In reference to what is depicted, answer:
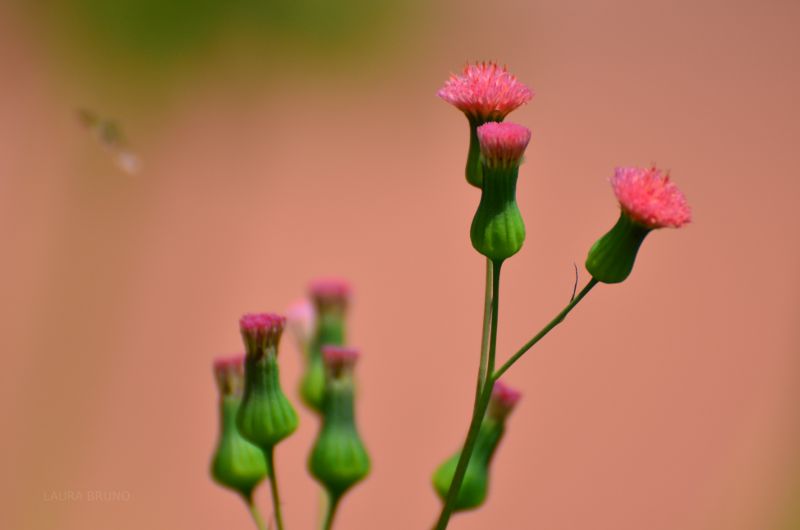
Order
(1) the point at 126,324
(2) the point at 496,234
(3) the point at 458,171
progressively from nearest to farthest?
(2) the point at 496,234 → (1) the point at 126,324 → (3) the point at 458,171

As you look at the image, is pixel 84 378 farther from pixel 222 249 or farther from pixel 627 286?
pixel 627 286

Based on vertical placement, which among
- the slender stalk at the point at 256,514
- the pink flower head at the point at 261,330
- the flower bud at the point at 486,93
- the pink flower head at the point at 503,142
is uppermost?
the flower bud at the point at 486,93

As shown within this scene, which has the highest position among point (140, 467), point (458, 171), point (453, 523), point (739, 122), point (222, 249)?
point (739, 122)

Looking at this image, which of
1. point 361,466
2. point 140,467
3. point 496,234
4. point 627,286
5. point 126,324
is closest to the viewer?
point 496,234

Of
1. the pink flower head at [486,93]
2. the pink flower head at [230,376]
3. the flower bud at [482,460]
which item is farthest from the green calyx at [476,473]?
the pink flower head at [486,93]

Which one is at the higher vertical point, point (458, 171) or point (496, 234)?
point (458, 171)

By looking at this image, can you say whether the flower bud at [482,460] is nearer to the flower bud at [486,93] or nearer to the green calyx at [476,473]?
the green calyx at [476,473]

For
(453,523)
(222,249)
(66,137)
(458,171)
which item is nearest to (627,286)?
(458,171)

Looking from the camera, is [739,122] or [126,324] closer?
[126,324]
